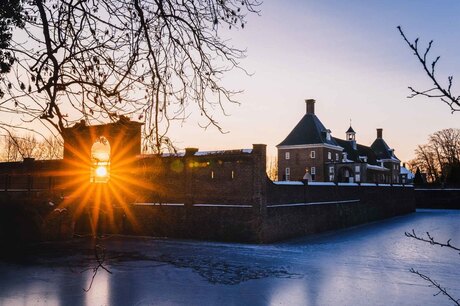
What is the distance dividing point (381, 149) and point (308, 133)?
26.5 meters

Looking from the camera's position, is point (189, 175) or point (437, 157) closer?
point (189, 175)

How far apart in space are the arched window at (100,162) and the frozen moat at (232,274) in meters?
4.71

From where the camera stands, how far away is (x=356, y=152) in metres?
66.8

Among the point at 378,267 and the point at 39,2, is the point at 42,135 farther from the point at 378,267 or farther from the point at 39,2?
the point at 378,267

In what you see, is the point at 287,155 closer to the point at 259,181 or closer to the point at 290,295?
the point at 259,181

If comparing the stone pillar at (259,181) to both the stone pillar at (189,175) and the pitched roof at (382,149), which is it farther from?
the pitched roof at (382,149)

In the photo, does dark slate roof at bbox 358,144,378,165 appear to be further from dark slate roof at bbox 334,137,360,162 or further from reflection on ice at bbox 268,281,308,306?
reflection on ice at bbox 268,281,308,306

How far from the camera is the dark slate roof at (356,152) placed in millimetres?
64625

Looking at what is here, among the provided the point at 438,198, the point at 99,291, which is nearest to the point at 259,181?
the point at 99,291

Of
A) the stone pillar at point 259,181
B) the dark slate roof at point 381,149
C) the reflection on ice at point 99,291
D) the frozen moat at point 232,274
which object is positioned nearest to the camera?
the reflection on ice at point 99,291

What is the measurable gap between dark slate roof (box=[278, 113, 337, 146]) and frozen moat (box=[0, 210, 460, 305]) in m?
34.9

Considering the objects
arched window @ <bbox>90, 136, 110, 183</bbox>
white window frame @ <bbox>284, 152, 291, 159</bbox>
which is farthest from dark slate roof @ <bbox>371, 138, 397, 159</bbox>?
arched window @ <bbox>90, 136, 110, 183</bbox>

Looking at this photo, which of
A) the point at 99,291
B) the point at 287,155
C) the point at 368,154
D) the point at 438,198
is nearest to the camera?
the point at 99,291

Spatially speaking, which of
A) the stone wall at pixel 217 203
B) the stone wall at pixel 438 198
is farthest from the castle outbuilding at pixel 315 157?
the stone wall at pixel 217 203
